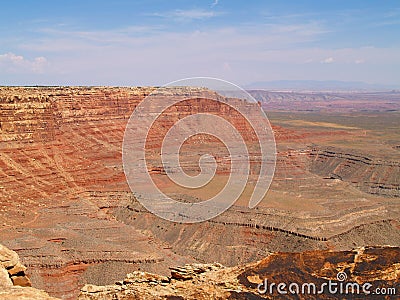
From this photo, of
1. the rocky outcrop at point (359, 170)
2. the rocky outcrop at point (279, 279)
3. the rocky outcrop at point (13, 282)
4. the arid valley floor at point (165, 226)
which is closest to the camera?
the rocky outcrop at point (13, 282)

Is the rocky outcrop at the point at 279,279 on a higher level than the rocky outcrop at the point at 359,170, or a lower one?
higher

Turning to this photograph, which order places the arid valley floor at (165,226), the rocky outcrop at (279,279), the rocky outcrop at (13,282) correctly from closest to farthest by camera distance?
the rocky outcrop at (13,282), the rocky outcrop at (279,279), the arid valley floor at (165,226)

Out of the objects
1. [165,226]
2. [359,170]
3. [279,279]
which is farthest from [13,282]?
[359,170]

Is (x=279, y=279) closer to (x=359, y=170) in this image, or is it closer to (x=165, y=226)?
(x=165, y=226)

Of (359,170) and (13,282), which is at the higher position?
(13,282)

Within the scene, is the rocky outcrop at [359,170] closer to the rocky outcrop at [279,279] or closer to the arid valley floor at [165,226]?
the arid valley floor at [165,226]

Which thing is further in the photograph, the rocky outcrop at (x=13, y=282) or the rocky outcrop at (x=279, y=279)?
the rocky outcrop at (x=279, y=279)

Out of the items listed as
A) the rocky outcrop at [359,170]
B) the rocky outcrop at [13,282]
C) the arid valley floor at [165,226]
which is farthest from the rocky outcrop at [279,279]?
the rocky outcrop at [359,170]
